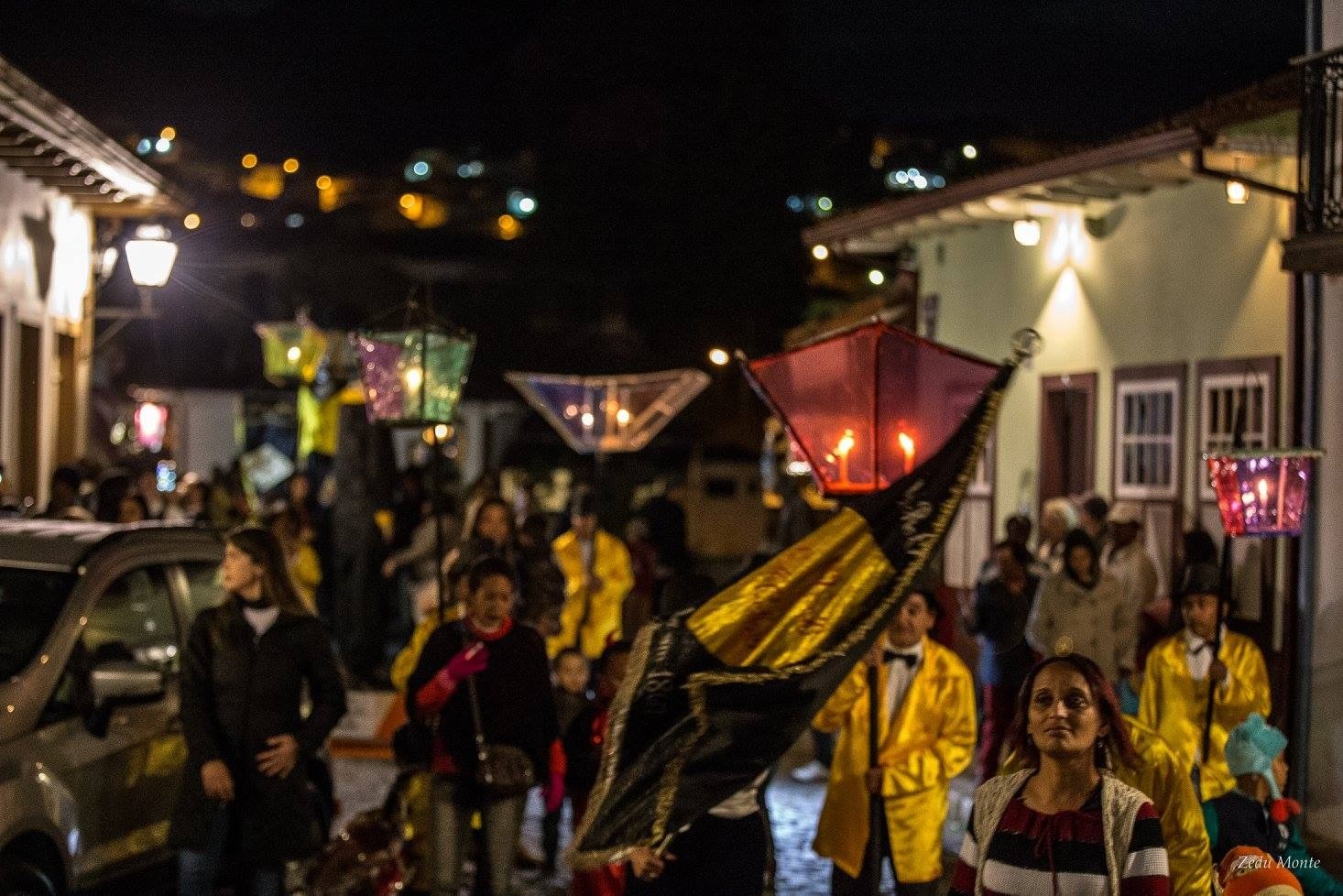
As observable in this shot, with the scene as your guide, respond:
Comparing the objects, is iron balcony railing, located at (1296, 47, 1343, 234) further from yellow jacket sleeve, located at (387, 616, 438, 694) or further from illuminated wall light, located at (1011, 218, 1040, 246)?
illuminated wall light, located at (1011, 218, 1040, 246)

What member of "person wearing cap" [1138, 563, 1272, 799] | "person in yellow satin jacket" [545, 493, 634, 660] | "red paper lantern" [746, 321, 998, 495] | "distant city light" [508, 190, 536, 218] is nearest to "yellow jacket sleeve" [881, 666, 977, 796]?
"red paper lantern" [746, 321, 998, 495]

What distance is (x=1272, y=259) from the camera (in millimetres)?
13164

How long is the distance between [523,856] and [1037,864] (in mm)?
6756

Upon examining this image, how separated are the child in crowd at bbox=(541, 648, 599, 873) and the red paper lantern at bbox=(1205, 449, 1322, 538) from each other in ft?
11.1

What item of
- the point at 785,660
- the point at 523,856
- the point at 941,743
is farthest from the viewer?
the point at 523,856

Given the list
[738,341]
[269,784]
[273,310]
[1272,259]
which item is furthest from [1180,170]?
[273,310]

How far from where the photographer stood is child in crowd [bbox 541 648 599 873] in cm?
855

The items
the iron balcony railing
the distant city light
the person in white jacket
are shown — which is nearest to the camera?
the iron balcony railing

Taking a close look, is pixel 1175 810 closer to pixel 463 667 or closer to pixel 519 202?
pixel 463 667

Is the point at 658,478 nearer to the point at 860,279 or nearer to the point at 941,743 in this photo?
the point at 860,279

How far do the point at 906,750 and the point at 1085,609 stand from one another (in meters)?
5.27

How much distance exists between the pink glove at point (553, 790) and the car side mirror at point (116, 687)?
6.07 feet

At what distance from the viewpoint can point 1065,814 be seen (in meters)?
4.70

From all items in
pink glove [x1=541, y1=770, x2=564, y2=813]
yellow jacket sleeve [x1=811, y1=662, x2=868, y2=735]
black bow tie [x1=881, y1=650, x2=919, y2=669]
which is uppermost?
black bow tie [x1=881, y1=650, x2=919, y2=669]
